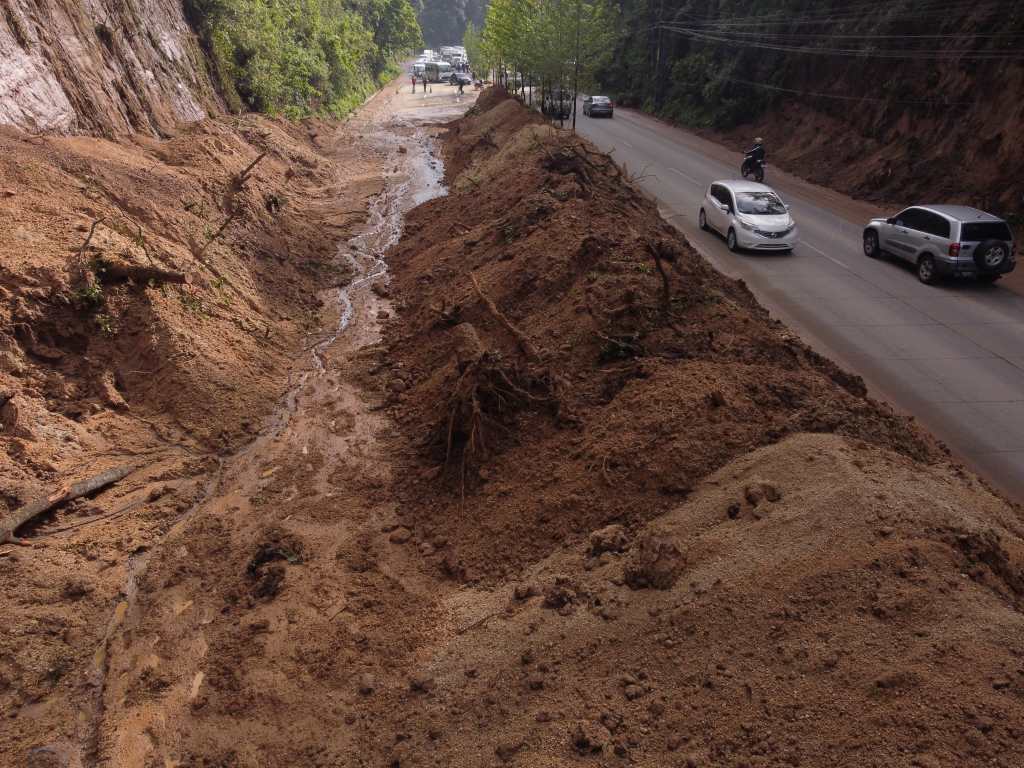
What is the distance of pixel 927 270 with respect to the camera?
16422mm

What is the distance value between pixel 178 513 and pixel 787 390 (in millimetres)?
8345

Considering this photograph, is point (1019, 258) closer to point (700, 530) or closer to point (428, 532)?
point (700, 530)

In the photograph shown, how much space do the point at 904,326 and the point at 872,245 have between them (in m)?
5.31

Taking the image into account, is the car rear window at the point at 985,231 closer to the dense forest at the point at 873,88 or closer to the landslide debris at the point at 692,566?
the dense forest at the point at 873,88

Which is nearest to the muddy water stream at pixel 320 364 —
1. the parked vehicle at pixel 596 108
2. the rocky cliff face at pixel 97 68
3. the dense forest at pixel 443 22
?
the rocky cliff face at pixel 97 68

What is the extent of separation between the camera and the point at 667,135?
3984 centimetres

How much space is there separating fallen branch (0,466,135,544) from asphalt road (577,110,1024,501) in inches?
467

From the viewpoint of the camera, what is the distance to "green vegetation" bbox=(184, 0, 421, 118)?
26.9 metres

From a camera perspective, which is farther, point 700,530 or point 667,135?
point 667,135

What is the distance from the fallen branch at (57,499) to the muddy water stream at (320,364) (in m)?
1.13

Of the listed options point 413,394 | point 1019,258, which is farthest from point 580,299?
point 1019,258

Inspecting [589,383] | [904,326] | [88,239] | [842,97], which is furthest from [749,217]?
[842,97]

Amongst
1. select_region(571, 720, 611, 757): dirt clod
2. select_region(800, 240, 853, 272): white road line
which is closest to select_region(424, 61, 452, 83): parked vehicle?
select_region(800, 240, 853, 272): white road line

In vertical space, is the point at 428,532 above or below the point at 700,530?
below
